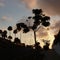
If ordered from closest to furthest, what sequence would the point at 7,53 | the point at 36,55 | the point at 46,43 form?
1. the point at 7,53
2. the point at 36,55
3. the point at 46,43

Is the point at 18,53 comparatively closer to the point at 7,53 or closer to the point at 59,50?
the point at 7,53

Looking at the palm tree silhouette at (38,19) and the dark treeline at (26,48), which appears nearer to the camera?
the dark treeline at (26,48)

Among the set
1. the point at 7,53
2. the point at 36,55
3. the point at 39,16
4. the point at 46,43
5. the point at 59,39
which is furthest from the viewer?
the point at 46,43

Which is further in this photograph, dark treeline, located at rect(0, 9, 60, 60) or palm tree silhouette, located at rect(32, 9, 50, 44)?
palm tree silhouette, located at rect(32, 9, 50, 44)

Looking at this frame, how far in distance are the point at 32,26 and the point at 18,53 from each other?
25286 mm

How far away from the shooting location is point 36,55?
5594cm

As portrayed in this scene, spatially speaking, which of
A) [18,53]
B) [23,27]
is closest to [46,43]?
[23,27]

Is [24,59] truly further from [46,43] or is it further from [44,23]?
[46,43]

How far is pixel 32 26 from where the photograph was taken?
81625 mm

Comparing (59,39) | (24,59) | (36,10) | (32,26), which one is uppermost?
(36,10)

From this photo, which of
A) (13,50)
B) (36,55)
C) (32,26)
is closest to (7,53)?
(13,50)

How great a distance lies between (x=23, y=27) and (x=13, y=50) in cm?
3100

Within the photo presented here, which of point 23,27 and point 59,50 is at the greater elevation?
point 23,27

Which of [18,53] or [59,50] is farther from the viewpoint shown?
[18,53]
